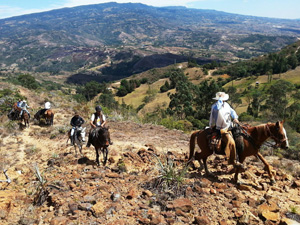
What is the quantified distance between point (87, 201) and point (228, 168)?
416 centimetres

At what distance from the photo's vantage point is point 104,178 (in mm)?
6062

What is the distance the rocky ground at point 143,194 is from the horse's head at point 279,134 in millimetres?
1058

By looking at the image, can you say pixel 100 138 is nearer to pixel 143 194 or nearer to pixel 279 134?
pixel 143 194

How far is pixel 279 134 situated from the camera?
542 centimetres

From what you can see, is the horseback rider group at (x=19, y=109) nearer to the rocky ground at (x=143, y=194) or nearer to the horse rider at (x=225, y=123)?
the rocky ground at (x=143, y=194)

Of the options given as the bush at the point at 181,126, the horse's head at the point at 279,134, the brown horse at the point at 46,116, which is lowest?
the bush at the point at 181,126

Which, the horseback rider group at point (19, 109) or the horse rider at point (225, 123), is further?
the horseback rider group at point (19, 109)

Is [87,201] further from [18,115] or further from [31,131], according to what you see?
[18,115]

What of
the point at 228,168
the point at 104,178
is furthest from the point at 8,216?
the point at 228,168

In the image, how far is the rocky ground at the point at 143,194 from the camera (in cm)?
439

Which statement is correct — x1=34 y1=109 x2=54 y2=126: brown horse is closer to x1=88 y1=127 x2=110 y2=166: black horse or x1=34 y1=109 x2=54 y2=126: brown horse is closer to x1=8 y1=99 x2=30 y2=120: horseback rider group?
x1=8 y1=99 x2=30 y2=120: horseback rider group

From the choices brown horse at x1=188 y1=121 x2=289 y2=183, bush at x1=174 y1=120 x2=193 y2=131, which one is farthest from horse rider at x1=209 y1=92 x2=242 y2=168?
bush at x1=174 y1=120 x2=193 y2=131

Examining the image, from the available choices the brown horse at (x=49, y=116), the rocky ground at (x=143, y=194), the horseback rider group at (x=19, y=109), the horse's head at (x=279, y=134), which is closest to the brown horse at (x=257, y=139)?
the horse's head at (x=279, y=134)

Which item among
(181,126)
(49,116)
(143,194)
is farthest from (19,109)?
(143,194)
